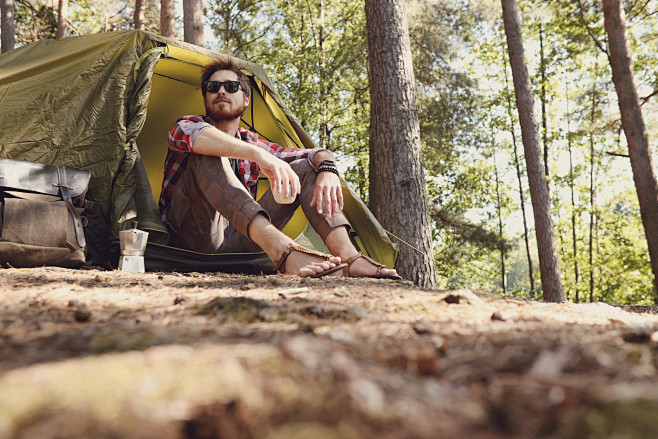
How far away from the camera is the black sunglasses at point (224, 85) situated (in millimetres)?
3043

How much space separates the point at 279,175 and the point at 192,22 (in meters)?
Answer: 5.03

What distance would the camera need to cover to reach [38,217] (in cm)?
246

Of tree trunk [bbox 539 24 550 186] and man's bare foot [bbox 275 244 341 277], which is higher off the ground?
tree trunk [bbox 539 24 550 186]

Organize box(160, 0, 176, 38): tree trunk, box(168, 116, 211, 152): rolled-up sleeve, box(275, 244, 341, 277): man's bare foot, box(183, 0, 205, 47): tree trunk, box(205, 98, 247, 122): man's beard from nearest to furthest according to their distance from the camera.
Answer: box(275, 244, 341, 277): man's bare foot
box(168, 116, 211, 152): rolled-up sleeve
box(205, 98, 247, 122): man's beard
box(183, 0, 205, 47): tree trunk
box(160, 0, 176, 38): tree trunk

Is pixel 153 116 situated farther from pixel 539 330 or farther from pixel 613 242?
pixel 613 242

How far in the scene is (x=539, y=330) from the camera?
1057 mm

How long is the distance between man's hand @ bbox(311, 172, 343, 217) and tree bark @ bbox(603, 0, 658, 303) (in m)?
4.43

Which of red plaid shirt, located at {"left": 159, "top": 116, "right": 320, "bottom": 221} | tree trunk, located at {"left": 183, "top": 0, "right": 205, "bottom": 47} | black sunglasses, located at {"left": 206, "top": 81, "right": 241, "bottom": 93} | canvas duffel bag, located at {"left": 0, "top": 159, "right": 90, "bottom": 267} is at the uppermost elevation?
tree trunk, located at {"left": 183, "top": 0, "right": 205, "bottom": 47}

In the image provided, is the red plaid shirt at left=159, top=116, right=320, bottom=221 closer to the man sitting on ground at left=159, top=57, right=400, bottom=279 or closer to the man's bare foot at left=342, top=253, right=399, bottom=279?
the man sitting on ground at left=159, top=57, right=400, bottom=279

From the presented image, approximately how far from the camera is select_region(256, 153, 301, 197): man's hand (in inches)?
92.2

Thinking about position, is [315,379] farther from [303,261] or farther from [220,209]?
[220,209]

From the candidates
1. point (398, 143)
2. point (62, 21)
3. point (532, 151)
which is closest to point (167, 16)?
point (62, 21)

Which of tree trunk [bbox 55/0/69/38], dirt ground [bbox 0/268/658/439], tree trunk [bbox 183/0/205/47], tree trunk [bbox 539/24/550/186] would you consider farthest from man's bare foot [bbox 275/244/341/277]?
tree trunk [bbox 539/24/550/186]

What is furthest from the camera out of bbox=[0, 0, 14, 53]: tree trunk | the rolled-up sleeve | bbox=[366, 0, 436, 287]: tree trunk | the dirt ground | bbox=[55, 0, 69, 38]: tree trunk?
bbox=[0, 0, 14, 53]: tree trunk
